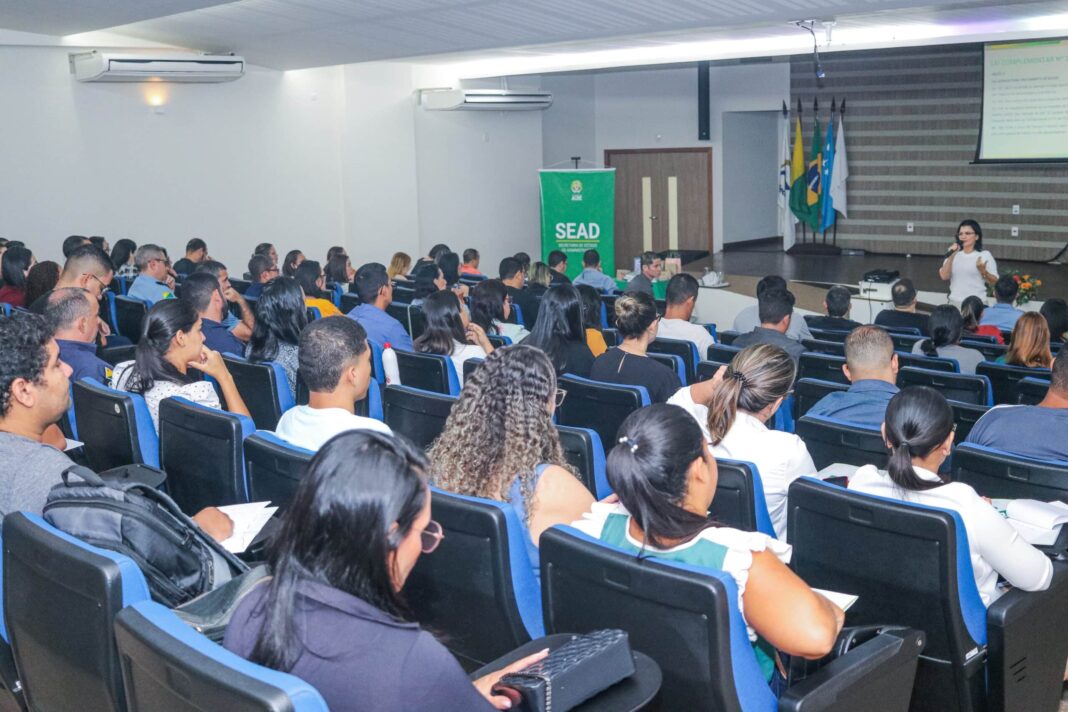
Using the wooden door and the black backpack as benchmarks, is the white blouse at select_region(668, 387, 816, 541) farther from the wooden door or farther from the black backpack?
the wooden door

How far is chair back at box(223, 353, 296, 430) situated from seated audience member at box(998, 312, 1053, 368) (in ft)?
11.5

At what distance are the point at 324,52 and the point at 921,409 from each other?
9.11 m

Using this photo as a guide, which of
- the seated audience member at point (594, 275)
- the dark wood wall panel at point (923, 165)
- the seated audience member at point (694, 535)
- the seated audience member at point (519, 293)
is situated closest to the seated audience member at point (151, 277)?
the seated audience member at point (519, 293)

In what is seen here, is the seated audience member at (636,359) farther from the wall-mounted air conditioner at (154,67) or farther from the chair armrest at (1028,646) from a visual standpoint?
the wall-mounted air conditioner at (154,67)

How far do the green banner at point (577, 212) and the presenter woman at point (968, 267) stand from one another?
14.7 ft

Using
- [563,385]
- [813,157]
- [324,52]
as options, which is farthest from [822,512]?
[813,157]

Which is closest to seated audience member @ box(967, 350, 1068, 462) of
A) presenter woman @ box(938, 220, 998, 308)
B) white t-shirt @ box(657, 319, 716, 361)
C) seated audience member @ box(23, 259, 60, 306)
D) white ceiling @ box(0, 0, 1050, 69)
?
white t-shirt @ box(657, 319, 716, 361)

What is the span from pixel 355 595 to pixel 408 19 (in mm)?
7626

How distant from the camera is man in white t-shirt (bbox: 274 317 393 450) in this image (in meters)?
3.30

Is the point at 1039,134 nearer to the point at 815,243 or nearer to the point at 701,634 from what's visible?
the point at 815,243

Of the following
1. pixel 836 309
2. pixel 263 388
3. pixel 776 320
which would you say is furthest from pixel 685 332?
pixel 263 388

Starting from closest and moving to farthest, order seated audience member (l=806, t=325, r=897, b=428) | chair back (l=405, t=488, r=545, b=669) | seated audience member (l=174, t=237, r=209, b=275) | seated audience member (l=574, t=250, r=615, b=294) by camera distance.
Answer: chair back (l=405, t=488, r=545, b=669), seated audience member (l=806, t=325, r=897, b=428), seated audience member (l=174, t=237, r=209, b=275), seated audience member (l=574, t=250, r=615, b=294)

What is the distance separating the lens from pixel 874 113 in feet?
49.3

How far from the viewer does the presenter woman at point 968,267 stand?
967 cm
